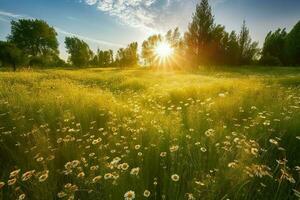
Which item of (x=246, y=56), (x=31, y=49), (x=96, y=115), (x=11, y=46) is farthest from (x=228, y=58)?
(x=31, y=49)

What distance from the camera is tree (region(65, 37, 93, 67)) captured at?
6084cm

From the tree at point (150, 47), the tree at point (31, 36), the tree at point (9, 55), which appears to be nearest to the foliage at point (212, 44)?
the tree at point (150, 47)

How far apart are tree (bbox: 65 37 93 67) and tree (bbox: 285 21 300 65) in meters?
50.9

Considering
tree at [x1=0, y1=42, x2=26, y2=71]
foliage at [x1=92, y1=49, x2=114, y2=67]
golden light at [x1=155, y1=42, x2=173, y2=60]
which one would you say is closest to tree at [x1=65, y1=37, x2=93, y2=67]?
foliage at [x1=92, y1=49, x2=114, y2=67]

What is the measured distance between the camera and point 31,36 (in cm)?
4881

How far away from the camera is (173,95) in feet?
22.4

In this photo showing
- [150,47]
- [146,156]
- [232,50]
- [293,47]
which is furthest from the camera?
[150,47]

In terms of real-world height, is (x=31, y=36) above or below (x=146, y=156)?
above

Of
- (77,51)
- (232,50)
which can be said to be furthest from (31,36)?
(232,50)

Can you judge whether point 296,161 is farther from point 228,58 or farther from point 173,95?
point 228,58

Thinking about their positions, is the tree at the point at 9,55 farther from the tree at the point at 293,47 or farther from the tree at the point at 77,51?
the tree at the point at 293,47

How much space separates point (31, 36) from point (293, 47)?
182 feet

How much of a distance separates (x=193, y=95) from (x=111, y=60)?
234ft

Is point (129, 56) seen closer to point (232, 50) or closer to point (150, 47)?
point (150, 47)
